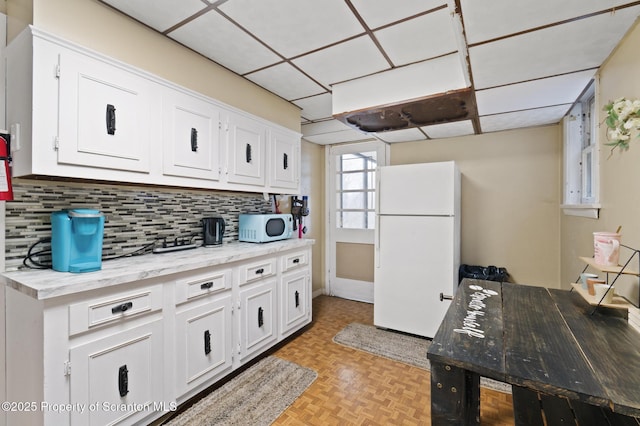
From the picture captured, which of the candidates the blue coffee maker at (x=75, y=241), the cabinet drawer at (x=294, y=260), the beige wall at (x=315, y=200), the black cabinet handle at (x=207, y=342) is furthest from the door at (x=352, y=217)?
the blue coffee maker at (x=75, y=241)

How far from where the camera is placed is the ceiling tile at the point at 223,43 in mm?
1803

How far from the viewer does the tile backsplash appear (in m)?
1.59

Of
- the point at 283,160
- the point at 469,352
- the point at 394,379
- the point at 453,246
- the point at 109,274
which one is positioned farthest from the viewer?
the point at 283,160

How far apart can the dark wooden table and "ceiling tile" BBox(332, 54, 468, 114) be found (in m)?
1.54

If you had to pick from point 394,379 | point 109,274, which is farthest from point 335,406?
point 109,274

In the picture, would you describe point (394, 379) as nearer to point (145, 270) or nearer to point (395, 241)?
point (395, 241)

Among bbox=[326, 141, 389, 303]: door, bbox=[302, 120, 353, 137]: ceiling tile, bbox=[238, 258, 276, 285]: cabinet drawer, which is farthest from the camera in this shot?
bbox=[326, 141, 389, 303]: door

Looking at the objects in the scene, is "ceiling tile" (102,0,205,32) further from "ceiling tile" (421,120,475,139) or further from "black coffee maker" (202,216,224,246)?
"ceiling tile" (421,120,475,139)

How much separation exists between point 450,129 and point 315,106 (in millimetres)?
1506

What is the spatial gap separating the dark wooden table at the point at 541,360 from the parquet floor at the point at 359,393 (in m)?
0.64

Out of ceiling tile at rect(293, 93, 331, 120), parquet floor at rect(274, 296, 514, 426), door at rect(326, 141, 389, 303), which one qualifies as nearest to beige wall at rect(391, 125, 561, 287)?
door at rect(326, 141, 389, 303)

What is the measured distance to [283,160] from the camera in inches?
116

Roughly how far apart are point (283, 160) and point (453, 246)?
184 cm

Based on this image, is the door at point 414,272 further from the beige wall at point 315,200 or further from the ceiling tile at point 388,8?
the ceiling tile at point 388,8
